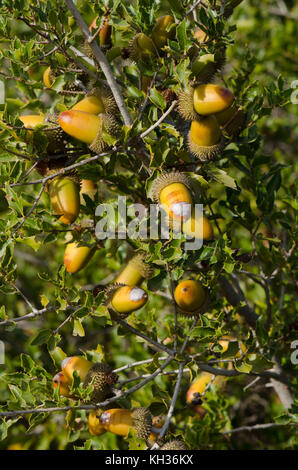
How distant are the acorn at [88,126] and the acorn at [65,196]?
14 centimetres

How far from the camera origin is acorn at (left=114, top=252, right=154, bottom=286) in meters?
1.82

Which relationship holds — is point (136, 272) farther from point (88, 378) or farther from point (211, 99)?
point (211, 99)

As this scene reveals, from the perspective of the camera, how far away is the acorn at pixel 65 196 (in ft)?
5.49

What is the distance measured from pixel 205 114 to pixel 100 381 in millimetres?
915

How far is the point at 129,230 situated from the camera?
5.59ft

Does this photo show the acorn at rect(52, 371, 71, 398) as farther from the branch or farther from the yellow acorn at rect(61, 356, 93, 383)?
the branch

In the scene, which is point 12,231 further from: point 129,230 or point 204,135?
point 204,135

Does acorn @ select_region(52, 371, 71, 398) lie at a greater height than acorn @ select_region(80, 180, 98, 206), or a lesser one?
lesser

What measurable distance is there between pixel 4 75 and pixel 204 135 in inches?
27.7

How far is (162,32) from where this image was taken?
169 cm

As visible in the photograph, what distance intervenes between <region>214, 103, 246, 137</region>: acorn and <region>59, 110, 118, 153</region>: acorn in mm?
382

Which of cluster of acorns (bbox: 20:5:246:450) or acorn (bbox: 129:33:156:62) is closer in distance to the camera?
cluster of acorns (bbox: 20:5:246:450)

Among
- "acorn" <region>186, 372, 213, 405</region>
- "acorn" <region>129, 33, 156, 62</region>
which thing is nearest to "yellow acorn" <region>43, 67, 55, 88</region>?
"acorn" <region>129, 33, 156, 62</region>

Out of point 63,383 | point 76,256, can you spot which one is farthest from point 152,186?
point 63,383
